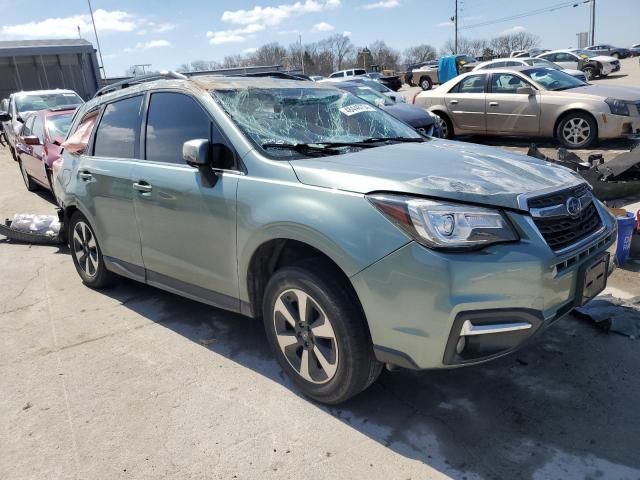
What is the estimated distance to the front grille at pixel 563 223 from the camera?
99.4 inches

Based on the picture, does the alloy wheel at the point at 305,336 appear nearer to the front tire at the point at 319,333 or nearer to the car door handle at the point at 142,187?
the front tire at the point at 319,333

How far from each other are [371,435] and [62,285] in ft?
12.5

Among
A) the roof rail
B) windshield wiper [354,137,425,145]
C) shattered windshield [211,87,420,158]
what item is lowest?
windshield wiper [354,137,425,145]

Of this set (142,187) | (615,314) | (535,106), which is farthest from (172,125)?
(535,106)

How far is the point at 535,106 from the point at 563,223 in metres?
8.30

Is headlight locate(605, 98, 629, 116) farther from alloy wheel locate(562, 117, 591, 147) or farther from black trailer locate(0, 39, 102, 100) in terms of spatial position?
black trailer locate(0, 39, 102, 100)

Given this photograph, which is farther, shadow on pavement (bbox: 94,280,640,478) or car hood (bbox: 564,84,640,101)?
car hood (bbox: 564,84,640,101)

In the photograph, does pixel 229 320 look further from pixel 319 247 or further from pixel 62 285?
pixel 62 285

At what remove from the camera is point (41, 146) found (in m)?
8.76

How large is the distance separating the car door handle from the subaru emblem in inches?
103

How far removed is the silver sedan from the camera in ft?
30.1

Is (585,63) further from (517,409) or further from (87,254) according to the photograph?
(517,409)

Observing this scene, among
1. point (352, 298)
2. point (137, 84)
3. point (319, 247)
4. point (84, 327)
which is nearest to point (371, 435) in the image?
point (352, 298)

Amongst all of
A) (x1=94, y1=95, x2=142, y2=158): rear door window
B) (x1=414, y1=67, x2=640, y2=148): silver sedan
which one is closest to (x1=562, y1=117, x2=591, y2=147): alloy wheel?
(x1=414, y1=67, x2=640, y2=148): silver sedan
